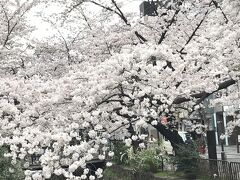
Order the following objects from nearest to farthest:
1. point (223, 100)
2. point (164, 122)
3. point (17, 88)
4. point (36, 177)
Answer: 1. point (36, 177)
2. point (17, 88)
3. point (223, 100)
4. point (164, 122)

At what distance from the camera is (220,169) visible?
496 inches

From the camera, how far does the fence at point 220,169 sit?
1182 centimetres

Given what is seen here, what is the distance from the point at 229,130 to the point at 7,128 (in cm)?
881

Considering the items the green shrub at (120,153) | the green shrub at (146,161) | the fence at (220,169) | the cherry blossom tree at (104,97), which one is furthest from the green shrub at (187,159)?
the green shrub at (120,153)

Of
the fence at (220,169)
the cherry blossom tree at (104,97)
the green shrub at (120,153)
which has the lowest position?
the fence at (220,169)

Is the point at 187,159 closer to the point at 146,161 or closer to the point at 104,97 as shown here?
the point at 146,161

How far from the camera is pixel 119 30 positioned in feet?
56.0

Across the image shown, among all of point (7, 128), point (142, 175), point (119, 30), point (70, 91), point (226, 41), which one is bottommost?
point (142, 175)

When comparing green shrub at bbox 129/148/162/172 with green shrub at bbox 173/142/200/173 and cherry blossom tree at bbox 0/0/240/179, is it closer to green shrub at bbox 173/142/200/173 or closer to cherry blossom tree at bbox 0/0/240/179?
green shrub at bbox 173/142/200/173

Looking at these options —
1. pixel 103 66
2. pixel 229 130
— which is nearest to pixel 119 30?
pixel 229 130

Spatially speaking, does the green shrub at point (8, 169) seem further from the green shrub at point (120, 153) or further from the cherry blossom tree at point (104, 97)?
the green shrub at point (120, 153)

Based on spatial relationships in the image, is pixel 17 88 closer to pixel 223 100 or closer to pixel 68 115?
pixel 68 115

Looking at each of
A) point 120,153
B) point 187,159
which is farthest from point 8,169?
point 120,153

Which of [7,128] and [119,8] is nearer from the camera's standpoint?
[7,128]
